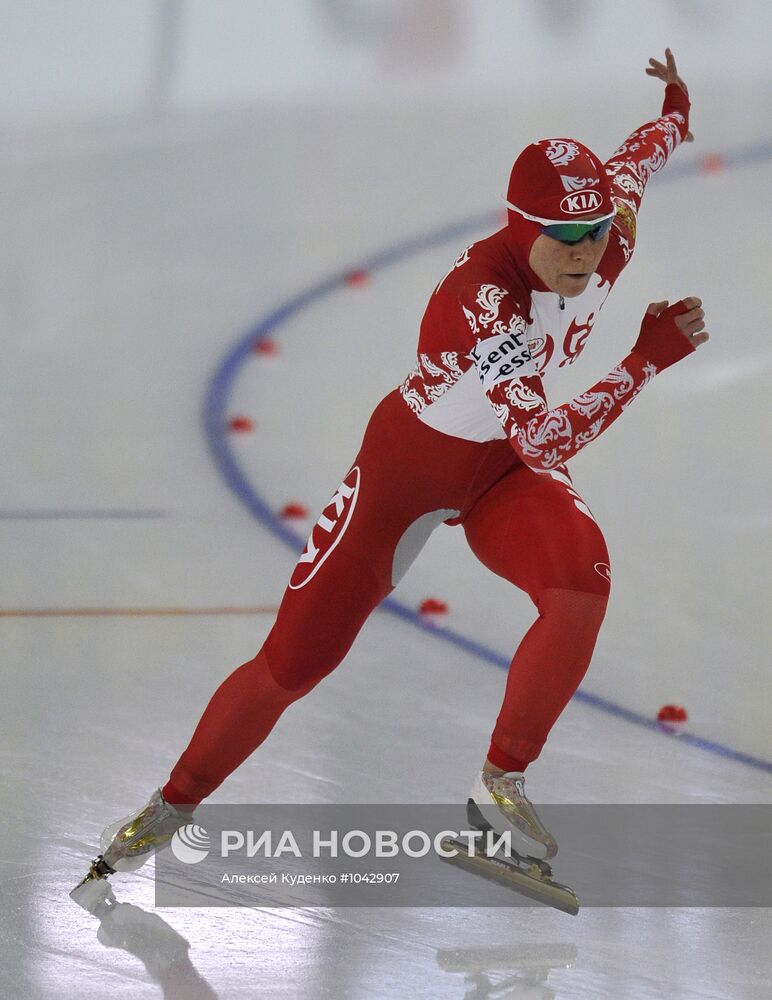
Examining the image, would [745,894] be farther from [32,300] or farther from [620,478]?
[32,300]

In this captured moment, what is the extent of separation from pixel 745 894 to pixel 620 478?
7.08 feet

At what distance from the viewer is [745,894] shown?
9.10ft

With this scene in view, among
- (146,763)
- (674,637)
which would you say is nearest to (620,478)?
(674,637)

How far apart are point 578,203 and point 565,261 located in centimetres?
10

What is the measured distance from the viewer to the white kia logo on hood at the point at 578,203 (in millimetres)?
2611

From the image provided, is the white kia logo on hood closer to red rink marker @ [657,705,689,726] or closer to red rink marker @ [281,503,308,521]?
red rink marker @ [657,705,689,726]

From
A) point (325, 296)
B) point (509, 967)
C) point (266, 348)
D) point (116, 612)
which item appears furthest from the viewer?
point (325, 296)

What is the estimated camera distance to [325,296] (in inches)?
251

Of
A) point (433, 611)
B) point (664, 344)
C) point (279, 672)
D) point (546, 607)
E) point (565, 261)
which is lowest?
point (433, 611)

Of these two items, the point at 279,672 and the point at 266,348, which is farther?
the point at 266,348

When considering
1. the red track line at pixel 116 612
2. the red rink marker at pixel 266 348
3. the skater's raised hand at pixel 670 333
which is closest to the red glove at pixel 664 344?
the skater's raised hand at pixel 670 333

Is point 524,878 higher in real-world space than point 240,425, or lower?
lower

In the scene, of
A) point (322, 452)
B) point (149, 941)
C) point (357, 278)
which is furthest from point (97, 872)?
point (357, 278)

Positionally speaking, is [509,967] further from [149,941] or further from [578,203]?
[578,203]
